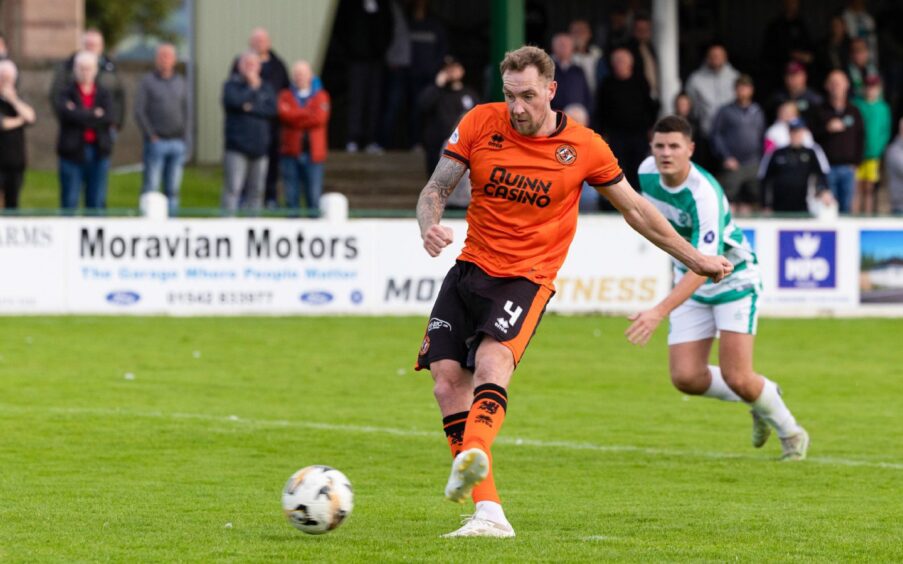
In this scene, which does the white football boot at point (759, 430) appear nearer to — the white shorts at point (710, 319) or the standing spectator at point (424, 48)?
the white shorts at point (710, 319)

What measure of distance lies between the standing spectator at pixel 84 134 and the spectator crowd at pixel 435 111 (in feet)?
0.05

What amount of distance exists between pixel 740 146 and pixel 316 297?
21.9 feet

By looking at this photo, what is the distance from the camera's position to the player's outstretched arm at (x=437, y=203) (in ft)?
24.2

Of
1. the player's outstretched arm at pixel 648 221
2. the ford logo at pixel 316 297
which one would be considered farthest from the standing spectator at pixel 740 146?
the player's outstretched arm at pixel 648 221

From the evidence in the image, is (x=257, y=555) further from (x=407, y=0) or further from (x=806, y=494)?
(x=407, y=0)

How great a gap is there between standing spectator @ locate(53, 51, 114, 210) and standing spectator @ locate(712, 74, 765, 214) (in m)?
7.99

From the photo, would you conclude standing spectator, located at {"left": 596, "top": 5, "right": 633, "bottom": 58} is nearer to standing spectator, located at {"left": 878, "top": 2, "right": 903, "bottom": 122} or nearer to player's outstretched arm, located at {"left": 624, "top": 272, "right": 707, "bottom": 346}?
standing spectator, located at {"left": 878, "top": 2, "right": 903, "bottom": 122}

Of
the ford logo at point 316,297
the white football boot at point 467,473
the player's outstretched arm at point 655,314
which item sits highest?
the player's outstretched arm at point 655,314

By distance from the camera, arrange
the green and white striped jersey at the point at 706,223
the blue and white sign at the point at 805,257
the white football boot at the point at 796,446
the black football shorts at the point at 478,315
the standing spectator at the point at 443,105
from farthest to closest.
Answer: the standing spectator at the point at 443,105, the blue and white sign at the point at 805,257, the white football boot at the point at 796,446, the green and white striped jersey at the point at 706,223, the black football shorts at the point at 478,315

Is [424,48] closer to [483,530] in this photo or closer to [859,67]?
[859,67]

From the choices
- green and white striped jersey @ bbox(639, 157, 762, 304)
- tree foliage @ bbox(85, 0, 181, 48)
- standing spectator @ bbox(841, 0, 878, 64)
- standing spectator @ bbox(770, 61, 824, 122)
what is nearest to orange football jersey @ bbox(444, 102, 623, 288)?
green and white striped jersey @ bbox(639, 157, 762, 304)

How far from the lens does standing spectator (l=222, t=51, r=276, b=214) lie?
70.3 feet

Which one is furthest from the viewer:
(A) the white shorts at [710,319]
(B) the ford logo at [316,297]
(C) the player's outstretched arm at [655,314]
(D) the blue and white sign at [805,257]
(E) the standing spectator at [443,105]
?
(E) the standing spectator at [443,105]

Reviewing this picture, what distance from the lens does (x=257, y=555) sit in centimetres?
702
